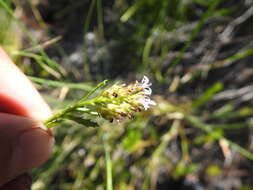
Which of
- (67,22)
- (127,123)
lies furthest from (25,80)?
(67,22)

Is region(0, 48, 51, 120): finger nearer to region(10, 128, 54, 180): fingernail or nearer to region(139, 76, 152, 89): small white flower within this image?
region(10, 128, 54, 180): fingernail

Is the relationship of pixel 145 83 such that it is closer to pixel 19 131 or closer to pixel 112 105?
pixel 112 105

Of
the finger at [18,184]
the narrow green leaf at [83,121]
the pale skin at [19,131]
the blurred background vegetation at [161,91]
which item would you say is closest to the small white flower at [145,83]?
the narrow green leaf at [83,121]

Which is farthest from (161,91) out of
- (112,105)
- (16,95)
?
(112,105)

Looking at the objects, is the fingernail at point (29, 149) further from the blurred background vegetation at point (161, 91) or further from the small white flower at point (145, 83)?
the blurred background vegetation at point (161, 91)

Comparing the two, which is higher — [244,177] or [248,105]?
[248,105]

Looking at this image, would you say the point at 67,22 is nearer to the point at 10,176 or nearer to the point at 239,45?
the point at 239,45

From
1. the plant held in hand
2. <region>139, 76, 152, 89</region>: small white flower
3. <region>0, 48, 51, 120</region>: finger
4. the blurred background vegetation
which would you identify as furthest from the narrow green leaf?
the blurred background vegetation
